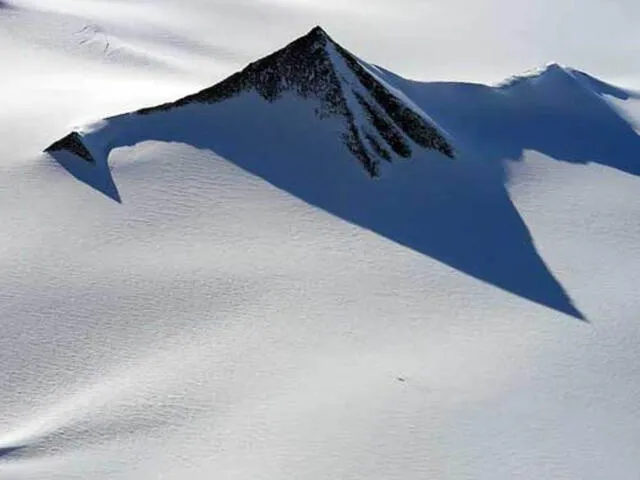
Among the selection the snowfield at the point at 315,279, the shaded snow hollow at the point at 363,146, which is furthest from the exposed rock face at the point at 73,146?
the snowfield at the point at 315,279

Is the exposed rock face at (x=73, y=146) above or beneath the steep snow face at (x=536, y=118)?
beneath

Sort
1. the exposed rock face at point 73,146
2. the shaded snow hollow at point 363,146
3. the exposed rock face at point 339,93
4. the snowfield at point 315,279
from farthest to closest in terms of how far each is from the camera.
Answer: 1. the exposed rock face at point 339,93
2. the exposed rock face at point 73,146
3. the shaded snow hollow at point 363,146
4. the snowfield at point 315,279

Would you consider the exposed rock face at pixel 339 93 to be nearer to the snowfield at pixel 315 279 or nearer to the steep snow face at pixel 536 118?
the snowfield at pixel 315 279

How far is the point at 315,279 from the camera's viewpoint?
73.5 ft

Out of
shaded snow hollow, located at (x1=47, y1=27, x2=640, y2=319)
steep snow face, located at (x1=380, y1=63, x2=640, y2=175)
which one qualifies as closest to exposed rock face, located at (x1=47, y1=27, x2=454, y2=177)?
shaded snow hollow, located at (x1=47, y1=27, x2=640, y2=319)

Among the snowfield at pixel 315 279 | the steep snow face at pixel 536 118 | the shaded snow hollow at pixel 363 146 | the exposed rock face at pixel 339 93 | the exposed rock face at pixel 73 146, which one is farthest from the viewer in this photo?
the steep snow face at pixel 536 118

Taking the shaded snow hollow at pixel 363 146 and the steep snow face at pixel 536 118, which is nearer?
the shaded snow hollow at pixel 363 146

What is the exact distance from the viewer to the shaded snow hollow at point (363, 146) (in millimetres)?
24828

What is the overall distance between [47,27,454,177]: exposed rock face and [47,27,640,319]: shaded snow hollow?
0.03m

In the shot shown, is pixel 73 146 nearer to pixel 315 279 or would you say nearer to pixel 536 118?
pixel 315 279

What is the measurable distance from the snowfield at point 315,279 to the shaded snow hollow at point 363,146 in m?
0.07

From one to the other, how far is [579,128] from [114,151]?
43.5 feet

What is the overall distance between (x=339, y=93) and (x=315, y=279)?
21.2ft

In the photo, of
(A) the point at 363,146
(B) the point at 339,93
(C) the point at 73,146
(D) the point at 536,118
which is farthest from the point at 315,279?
(D) the point at 536,118
